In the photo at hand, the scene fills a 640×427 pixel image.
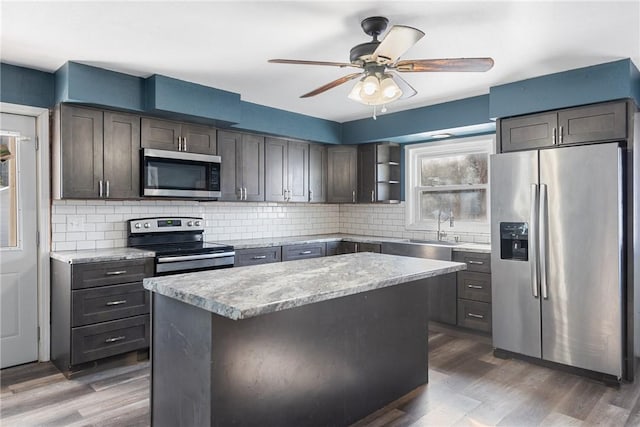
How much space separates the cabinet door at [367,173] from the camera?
5.27 meters

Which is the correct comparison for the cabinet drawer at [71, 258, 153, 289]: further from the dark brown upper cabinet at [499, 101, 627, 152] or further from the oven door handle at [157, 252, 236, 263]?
the dark brown upper cabinet at [499, 101, 627, 152]

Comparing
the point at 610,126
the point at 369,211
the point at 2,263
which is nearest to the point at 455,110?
the point at 610,126

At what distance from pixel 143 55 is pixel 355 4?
1.69 metres

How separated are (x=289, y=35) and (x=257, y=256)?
2368 mm

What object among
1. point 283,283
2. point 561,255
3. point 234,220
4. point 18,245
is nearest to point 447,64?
point 283,283

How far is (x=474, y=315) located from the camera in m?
4.07

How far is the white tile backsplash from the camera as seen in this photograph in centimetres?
371

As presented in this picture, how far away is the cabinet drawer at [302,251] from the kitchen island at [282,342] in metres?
1.85

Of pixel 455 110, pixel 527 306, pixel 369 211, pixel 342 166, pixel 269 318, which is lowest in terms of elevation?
pixel 527 306

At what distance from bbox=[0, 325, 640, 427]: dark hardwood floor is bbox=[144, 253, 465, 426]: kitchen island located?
32 cm

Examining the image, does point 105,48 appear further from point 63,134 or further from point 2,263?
point 2,263

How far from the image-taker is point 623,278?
3143mm

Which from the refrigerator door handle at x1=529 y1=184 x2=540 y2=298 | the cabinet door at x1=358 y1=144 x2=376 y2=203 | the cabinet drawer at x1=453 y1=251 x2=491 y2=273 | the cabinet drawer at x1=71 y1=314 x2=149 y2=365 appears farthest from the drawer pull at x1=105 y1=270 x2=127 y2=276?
the refrigerator door handle at x1=529 y1=184 x2=540 y2=298

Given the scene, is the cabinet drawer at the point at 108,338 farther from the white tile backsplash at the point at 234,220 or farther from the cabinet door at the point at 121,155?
the cabinet door at the point at 121,155
